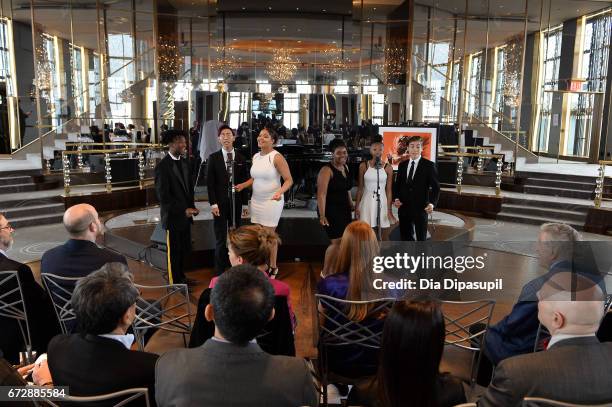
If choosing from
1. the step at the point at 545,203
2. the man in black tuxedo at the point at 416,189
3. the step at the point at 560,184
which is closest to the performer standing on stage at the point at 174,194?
the man in black tuxedo at the point at 416,189

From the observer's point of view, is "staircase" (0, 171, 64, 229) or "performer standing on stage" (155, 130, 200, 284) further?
"staircase" (0, 171, 64, 229)

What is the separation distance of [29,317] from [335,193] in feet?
9.01

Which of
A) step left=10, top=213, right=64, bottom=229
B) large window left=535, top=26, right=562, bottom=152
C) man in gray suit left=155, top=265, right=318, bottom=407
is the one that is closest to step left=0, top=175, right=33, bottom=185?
step left=10, top=213, right=64, bottom=229

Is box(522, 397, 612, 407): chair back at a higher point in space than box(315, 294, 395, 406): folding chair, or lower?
higher

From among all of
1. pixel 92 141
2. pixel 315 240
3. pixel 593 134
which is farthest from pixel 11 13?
pixel 593 134

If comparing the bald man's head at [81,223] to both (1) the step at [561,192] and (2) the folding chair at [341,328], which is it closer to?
(2) the folding chair at [341,328]

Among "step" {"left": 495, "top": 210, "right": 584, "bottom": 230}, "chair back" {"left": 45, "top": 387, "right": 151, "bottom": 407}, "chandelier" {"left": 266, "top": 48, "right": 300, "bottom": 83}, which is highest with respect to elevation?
"chandelier" {"left": 266, "top": 48, "right": 300, "bottom": 83}

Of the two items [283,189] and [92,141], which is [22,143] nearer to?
[92,141]

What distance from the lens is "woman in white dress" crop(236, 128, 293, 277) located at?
4.55 meters

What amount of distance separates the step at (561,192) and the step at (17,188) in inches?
371

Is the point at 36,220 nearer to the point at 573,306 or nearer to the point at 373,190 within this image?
the point at 373,190

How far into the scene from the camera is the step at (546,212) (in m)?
8.49

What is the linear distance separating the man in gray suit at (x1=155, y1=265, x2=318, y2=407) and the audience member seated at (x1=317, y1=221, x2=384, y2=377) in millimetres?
888

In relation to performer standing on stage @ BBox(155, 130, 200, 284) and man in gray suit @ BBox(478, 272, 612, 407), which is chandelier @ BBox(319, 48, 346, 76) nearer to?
performer standing on stage @ BBox(155, 130, 200, 284)
